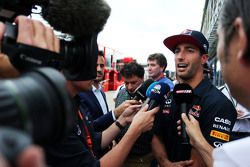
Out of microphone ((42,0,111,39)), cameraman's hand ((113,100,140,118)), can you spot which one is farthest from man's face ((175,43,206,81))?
microphone ((42,0,111,39))

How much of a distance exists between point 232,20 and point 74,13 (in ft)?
1.82

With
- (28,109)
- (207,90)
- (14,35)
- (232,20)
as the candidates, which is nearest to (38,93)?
(28,109)

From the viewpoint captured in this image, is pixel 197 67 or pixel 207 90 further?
pixel 197 67

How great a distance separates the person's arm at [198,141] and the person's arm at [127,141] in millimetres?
261

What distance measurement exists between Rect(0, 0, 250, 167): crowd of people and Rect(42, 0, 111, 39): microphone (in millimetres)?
121

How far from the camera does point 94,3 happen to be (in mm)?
1141

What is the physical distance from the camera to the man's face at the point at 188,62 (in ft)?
8.11

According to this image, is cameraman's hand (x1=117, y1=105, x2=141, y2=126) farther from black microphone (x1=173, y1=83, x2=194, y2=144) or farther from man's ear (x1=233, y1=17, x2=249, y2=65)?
man's ear (x1=233, y1=17, x2=249, y2=65)

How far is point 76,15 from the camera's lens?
1107 millimetres

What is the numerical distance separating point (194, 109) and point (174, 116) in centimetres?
21

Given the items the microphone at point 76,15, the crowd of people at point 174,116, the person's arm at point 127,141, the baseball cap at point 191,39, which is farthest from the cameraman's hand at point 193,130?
the microphone at point 76,15

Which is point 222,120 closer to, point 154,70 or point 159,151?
point 159,151

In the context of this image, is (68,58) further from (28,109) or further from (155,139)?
(155,139)

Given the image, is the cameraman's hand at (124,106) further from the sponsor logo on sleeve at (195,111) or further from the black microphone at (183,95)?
the sponsor logo on sleeve at (195,111)
